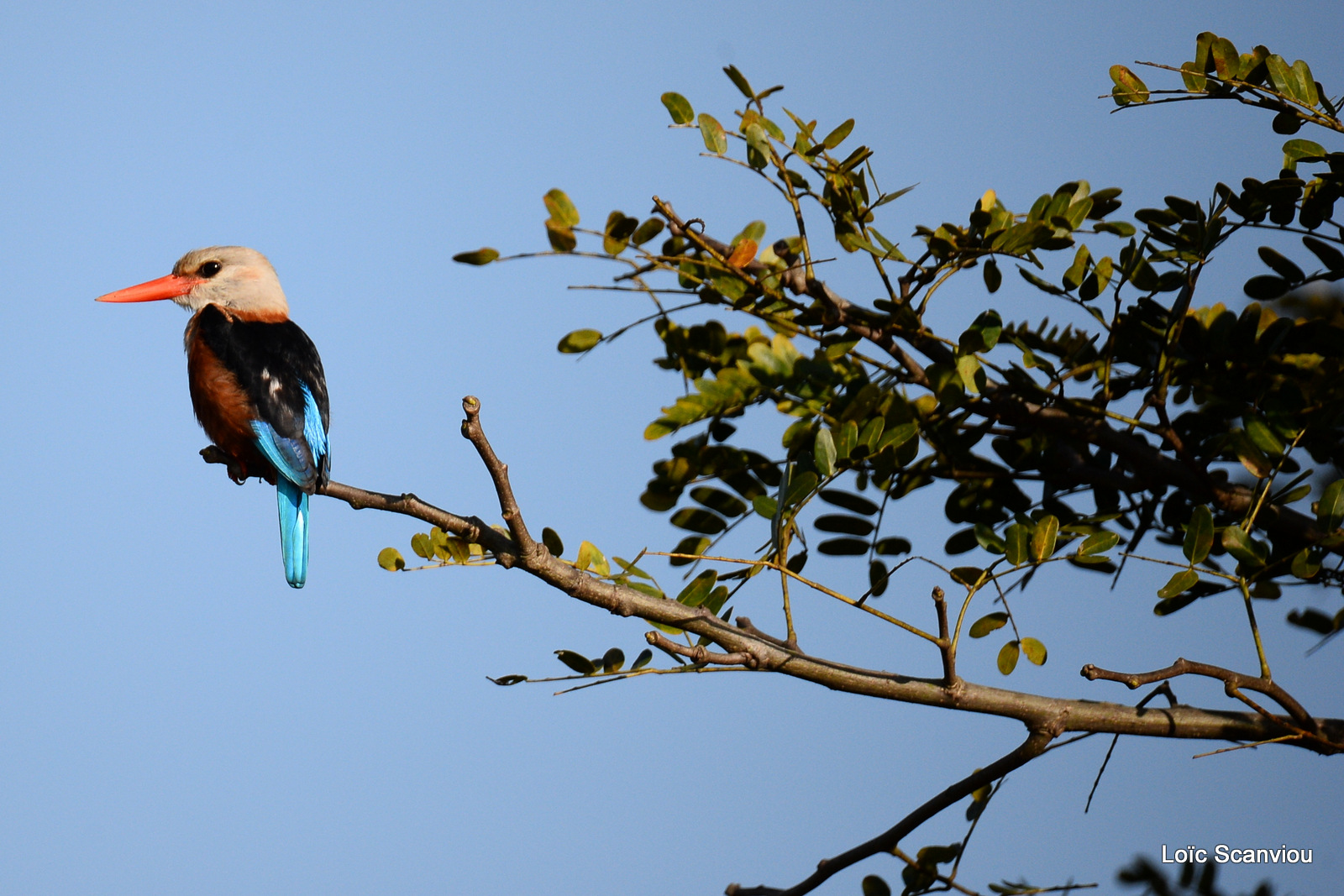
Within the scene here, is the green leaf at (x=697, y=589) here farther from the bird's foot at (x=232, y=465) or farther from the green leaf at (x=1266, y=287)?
the bird's foot at (x=232, y=465)

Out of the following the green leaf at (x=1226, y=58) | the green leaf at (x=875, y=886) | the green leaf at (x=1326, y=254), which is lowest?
the green leaf at (x=875, y=886)

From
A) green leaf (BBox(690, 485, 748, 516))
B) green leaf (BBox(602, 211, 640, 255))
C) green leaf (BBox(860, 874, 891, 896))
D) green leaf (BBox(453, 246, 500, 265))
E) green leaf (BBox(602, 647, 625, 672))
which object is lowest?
green leaf (BBox(860, 874, 891, 896))

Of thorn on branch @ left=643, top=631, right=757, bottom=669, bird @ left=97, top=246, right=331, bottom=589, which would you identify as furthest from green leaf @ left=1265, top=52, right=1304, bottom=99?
bird @ left=97, top=246, right=331, bottom=589

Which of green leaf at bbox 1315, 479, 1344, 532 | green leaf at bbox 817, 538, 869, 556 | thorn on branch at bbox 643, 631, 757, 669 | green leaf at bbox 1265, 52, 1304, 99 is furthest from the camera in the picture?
green leaf at bbox 817, 538, 869, 556

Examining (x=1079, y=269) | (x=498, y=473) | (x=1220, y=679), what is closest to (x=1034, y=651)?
(x=1220, y=679)

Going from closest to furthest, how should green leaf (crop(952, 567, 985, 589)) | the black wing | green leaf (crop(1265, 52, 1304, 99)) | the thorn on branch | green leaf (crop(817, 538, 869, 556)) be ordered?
the thorn on branch → green leaf (crop(952, 567, 985, 589)) → green leaf (crop(1265, 52, 1304, 99)) → green leaf (crop(817, 538, 869, 556)) → the black wing

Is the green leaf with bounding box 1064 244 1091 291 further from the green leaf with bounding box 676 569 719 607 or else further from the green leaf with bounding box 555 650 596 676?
the green leaf with bounding box 555 650 596 676

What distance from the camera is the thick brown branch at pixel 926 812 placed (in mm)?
1538

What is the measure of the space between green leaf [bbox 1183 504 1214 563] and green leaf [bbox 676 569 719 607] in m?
0.69

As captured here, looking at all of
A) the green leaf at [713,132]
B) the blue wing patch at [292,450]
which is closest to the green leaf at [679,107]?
the green leaf at [713,132]

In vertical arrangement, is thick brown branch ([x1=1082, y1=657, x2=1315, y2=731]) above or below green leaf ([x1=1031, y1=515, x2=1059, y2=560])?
below

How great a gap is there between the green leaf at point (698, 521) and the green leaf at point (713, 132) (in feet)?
2.15

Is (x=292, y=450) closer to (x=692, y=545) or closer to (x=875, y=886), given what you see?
(x=692, y=545)

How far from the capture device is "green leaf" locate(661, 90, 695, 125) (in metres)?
1.96
